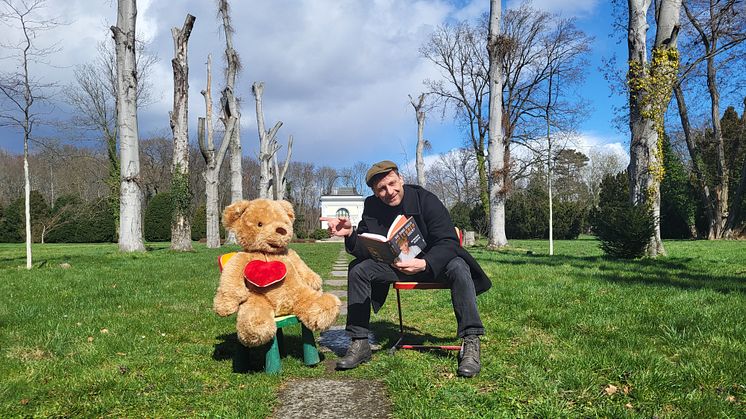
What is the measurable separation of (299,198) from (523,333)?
2144 inches

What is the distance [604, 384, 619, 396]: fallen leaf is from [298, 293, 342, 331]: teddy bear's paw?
1.78 m

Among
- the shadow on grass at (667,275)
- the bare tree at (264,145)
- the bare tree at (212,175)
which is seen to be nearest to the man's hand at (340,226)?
the shadow on grass at (667,275)

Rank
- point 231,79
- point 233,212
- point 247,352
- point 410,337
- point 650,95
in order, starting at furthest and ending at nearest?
point 231,79, point 650,95, point 410,337, point 233,212, point 247,352

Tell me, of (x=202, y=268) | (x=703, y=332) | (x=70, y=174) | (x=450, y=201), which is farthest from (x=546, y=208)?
(x=70, y=174)

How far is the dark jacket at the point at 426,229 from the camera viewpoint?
11.6 feet

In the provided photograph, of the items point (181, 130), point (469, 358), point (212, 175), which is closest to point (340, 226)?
point (469, 358)

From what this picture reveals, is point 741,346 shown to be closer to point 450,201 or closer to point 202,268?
point 202,268

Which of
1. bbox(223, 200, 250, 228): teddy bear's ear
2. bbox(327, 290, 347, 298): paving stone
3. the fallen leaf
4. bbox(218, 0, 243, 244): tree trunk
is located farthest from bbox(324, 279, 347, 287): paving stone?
bbox(218, 0, 243, 244): tree trunk

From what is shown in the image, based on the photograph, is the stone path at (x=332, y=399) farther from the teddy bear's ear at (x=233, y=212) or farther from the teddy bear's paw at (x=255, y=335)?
the teddy bear's ear at (x=233, y=212)

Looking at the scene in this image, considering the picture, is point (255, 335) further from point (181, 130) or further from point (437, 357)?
point (181, 130)

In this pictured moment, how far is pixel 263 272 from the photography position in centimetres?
312

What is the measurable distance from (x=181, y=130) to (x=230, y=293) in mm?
14640

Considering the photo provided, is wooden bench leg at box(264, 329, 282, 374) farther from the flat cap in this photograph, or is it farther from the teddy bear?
the flat cap

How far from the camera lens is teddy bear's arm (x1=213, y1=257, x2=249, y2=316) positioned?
3.08m
